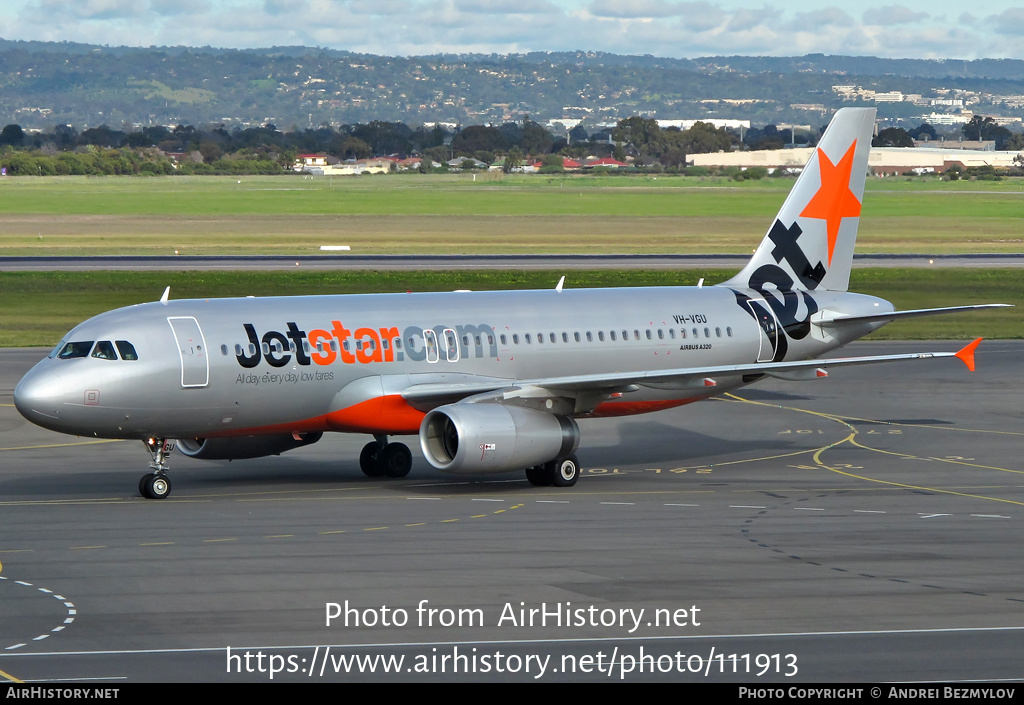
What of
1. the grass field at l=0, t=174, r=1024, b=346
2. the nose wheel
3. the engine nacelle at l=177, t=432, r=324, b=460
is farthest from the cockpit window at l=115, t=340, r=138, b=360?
the grass field at l=0, t=174, r=1024, b=346

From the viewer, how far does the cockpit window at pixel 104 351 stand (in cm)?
3200

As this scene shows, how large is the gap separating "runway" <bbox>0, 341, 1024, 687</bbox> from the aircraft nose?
6.85 feet

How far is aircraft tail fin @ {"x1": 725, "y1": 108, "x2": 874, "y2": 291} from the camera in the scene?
1670 inches

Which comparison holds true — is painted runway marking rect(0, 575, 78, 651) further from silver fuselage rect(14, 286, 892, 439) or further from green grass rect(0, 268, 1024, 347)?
green grass rect(0, 268, 1024, 347)

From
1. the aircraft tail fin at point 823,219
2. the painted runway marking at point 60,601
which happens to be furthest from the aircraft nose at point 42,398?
the aircraft tail fin at point 823,219

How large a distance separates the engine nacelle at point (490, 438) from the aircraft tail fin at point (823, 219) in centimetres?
1104

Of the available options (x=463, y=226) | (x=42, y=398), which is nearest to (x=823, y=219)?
(x=42, y=398)

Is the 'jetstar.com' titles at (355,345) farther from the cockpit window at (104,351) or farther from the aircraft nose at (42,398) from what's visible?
the aircraft nose at (42,398)

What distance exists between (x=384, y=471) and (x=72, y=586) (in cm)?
1316

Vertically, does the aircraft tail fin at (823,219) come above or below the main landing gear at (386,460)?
above

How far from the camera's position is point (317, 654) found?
1977 cm

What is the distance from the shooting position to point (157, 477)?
3275 centimetres

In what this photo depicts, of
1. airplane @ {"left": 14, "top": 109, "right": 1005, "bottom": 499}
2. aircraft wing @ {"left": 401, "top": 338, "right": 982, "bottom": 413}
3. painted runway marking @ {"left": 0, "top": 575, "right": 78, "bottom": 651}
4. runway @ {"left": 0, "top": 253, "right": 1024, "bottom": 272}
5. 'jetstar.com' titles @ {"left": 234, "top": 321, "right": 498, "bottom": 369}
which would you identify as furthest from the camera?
runway @ {"left": 0, "top": 253, "right": 1024, "bottom": 272}

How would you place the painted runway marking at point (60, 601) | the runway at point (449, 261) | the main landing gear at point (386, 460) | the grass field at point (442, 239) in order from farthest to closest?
the runway at point (449, 261)
the grass field at point (442, 239)
the main landing gear at point (386, 460)
the painted runway marking at point (60, 601)
